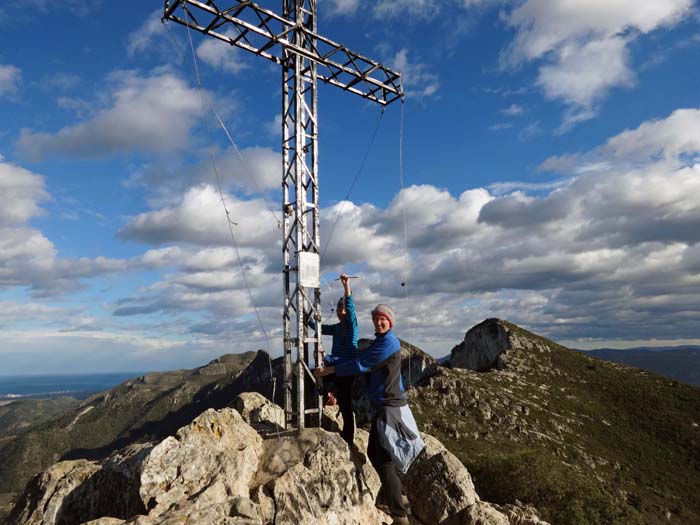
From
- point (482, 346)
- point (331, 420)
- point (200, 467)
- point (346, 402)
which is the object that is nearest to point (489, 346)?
point (482, 346)

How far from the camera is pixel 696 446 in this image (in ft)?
252

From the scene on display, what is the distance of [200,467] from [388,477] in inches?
141

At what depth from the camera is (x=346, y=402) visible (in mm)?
10805

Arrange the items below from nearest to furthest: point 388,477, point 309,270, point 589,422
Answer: point 388,477
point 309,270
point 589,422

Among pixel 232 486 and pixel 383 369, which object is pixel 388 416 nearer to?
pixel 383 369

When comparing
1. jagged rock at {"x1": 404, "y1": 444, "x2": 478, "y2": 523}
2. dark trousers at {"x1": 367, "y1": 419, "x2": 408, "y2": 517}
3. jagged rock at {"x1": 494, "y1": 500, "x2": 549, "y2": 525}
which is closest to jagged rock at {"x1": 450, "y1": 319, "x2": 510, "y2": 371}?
jagged rock at {"x1": 494, "y1": 500, "x2": 549, "y2": 525}

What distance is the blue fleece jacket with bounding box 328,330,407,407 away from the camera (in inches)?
339

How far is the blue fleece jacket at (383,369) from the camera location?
8.61 m

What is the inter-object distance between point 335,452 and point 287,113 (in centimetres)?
935

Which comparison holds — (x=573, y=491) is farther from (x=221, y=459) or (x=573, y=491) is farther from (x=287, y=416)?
(x=221, y=459)

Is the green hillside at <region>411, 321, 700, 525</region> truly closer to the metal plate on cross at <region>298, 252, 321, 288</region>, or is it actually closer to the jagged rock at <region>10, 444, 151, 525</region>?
the metal plate on cross at <region>298, 252, 321, 288</region>

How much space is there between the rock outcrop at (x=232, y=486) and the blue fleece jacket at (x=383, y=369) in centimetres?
211

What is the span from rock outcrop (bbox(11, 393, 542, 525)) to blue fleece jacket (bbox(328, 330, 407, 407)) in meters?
2.11

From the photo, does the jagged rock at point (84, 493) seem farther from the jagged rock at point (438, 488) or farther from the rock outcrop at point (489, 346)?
the rock outcrop at point (489, 346)
